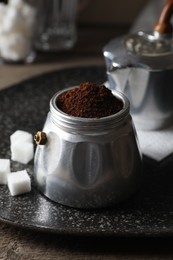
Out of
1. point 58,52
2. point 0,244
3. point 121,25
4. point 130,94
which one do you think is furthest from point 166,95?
point 121,25

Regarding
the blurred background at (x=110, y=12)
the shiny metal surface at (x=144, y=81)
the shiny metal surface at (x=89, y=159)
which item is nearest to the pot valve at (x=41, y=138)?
the shiny metal surface at (x=89, y=159)

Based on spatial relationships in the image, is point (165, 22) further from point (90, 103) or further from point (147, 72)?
point (90, 103)

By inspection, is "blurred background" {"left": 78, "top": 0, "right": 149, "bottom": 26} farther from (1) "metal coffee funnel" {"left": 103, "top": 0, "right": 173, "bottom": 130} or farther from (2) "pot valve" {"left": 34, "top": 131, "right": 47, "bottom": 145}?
(2) "pot valve" {"left": 34, "top": 131, "right": 47, "bottom": 145}

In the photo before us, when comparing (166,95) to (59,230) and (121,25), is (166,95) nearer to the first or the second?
(59,230)

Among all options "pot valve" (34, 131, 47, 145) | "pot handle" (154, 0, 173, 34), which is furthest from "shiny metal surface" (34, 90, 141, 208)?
"pot handle" (154, 0, 173, 34)

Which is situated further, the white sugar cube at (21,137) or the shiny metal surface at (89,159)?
the white sugar cube at (21,137)

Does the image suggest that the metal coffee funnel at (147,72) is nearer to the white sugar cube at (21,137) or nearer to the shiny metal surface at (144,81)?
the shiny metal surface at (144,81)

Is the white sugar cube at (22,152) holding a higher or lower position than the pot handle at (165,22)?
lower
